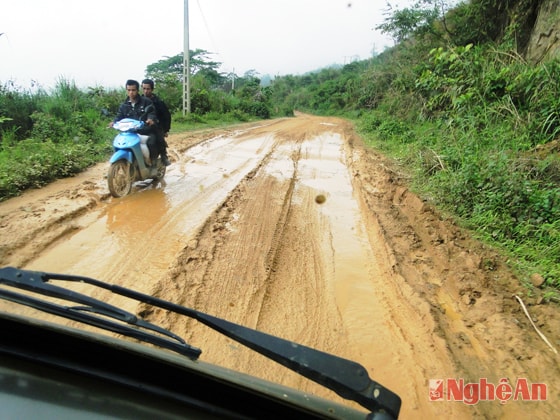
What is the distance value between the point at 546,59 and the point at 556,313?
23.2 feet

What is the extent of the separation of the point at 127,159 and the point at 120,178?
0.31 m

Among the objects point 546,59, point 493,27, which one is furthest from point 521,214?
point 493,27

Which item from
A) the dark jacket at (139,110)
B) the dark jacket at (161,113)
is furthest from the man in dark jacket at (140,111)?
the dark jacket at (161,113)

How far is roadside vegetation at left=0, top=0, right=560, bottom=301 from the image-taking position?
4.43m

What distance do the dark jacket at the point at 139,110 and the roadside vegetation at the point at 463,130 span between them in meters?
0.36

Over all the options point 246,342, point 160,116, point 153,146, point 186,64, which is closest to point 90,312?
point 246,342

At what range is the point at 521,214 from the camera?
4.44m

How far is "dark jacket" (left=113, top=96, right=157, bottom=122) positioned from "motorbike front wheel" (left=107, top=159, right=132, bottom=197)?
960mm

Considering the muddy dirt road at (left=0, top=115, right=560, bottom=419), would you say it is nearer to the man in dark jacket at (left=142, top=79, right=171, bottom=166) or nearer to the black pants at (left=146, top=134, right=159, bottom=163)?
the black pants at (left=146, top=134, right=159, bottom=163)

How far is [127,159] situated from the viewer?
5355 mm

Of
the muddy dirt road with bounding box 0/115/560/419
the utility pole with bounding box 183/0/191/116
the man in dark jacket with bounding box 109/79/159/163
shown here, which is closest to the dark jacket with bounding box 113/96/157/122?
the man in dark jacket with bounding box 109/79/159/163

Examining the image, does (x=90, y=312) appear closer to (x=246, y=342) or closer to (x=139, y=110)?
(x=246, y=342)

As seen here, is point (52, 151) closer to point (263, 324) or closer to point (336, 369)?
point (263, 324)

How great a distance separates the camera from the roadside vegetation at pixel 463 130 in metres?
4.43
